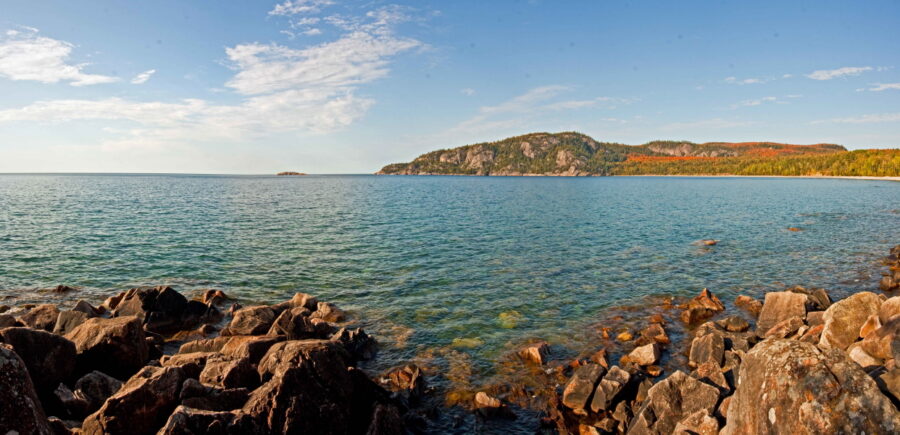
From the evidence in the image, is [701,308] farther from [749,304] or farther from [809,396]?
[809,396]

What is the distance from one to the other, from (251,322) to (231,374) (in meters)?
8.74

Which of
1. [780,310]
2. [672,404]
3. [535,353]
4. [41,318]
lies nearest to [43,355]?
[41,318]

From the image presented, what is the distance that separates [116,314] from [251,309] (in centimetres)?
844

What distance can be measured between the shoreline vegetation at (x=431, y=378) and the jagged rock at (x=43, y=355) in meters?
0.05

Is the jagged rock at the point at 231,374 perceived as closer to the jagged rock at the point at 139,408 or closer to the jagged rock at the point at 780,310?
the jagged rock at the point at 139,408

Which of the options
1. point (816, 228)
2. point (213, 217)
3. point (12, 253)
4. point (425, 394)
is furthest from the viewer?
point (213, 217)

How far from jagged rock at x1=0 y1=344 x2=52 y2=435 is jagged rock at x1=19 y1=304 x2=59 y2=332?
52.8ft

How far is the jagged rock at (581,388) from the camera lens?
51.7ft

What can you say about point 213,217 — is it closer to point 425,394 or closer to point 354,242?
point 354,242

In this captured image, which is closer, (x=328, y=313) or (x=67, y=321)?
(x=67, y=321)

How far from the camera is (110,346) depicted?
1631 cm

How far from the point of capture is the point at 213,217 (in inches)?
2820

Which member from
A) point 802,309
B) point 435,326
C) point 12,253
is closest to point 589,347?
point 435,326

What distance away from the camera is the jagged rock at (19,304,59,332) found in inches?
815
